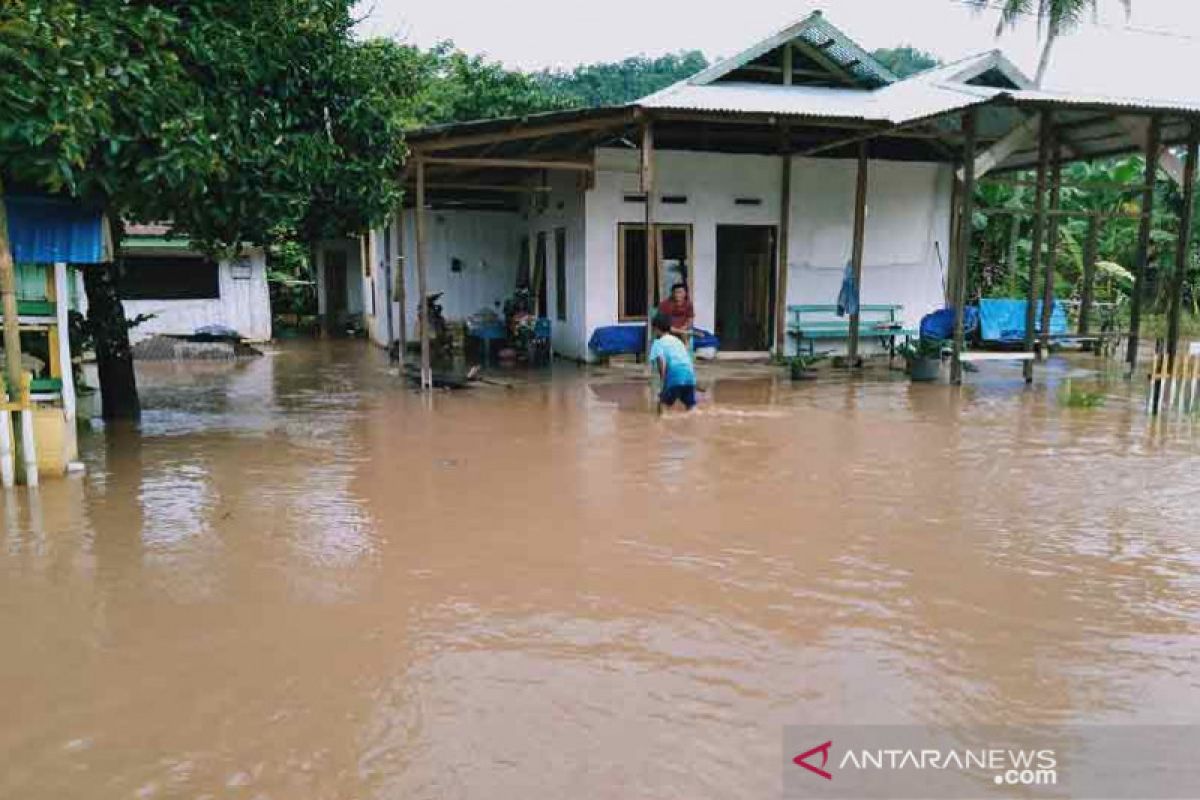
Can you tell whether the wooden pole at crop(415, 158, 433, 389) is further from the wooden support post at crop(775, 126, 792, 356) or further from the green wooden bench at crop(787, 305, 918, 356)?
the green wooden bench at crop(787, 305, 918, 356)

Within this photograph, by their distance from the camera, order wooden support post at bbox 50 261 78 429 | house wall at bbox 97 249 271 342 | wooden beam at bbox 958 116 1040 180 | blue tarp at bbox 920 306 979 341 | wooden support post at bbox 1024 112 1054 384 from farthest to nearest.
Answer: house wall at bbox 97 249 271 342 → blue tarp at bbox 920 306 979 341 → wooden support post at bbox 1024 112 1054 384 → wooden beam at bbox 958 116 1040 180 → wooden support post at bbox 50 261 78 429

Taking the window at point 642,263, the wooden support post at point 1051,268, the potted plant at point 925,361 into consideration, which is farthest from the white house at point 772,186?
the potted plant at point 925,361

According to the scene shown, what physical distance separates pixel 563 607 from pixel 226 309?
65.3ft

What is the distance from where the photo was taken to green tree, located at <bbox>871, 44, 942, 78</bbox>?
39531mm

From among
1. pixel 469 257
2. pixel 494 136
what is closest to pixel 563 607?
pixel 494 136

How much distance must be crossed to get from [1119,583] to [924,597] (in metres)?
1.11

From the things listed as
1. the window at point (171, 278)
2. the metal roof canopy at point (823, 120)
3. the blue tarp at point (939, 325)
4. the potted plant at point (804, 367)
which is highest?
the metal roof canopy at point (823, 120)

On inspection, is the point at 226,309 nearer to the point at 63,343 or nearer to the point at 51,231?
the point at 63,343

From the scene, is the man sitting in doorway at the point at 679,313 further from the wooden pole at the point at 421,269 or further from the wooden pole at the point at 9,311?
the wooden pole at the point at 9,311

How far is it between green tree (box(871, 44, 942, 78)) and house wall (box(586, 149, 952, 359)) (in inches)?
980

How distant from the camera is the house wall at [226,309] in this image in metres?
21.6

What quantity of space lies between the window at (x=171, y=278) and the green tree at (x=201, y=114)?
12755mm

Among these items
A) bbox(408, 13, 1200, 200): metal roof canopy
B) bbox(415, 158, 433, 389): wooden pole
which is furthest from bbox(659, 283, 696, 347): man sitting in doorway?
bbox(415, 158, 433, 389): wooden pole

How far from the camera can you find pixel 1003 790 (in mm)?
3031
